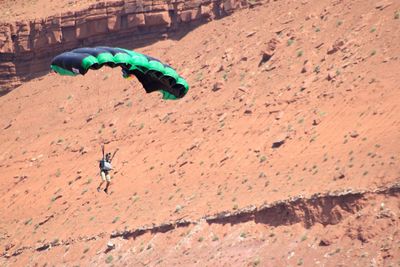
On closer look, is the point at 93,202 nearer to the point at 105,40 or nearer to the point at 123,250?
the point at 123,250

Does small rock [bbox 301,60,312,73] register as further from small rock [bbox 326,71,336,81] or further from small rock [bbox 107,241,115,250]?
small rock [bbox 107,241,115,250]

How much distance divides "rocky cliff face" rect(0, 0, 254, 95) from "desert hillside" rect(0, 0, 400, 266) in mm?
942

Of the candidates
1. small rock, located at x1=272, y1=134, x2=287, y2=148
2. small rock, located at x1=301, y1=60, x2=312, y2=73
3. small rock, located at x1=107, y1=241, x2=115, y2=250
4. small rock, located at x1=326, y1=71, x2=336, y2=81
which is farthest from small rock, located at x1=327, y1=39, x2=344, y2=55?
small rock, located at x1=107, y1=241, x2=115, y2=250

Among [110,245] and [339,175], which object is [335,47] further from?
[110,245]

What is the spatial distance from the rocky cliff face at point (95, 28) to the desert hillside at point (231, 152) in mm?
942

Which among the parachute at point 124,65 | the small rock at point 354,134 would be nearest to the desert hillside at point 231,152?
the small rock at point 354,134

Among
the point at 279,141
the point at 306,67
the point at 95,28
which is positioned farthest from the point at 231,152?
the point at 95,28

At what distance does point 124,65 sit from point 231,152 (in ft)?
43.7

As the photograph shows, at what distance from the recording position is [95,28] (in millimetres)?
64688

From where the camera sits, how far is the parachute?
3402cm

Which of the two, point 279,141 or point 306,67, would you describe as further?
point 306,67

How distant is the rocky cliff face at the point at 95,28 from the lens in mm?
62625

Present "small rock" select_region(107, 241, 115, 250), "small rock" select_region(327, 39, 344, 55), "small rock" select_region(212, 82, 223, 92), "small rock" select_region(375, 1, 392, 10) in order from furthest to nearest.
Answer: "small rock" select_region(212, 82, 223, 92)
"small rock" select_region(375, 1, 392, 10)
"small rock" select_region(327, 39, 344, 55)
"small rock" select_region(107, 241, 115, 250)

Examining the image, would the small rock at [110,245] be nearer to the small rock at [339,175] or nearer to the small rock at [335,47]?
the small rock at [339,175]
